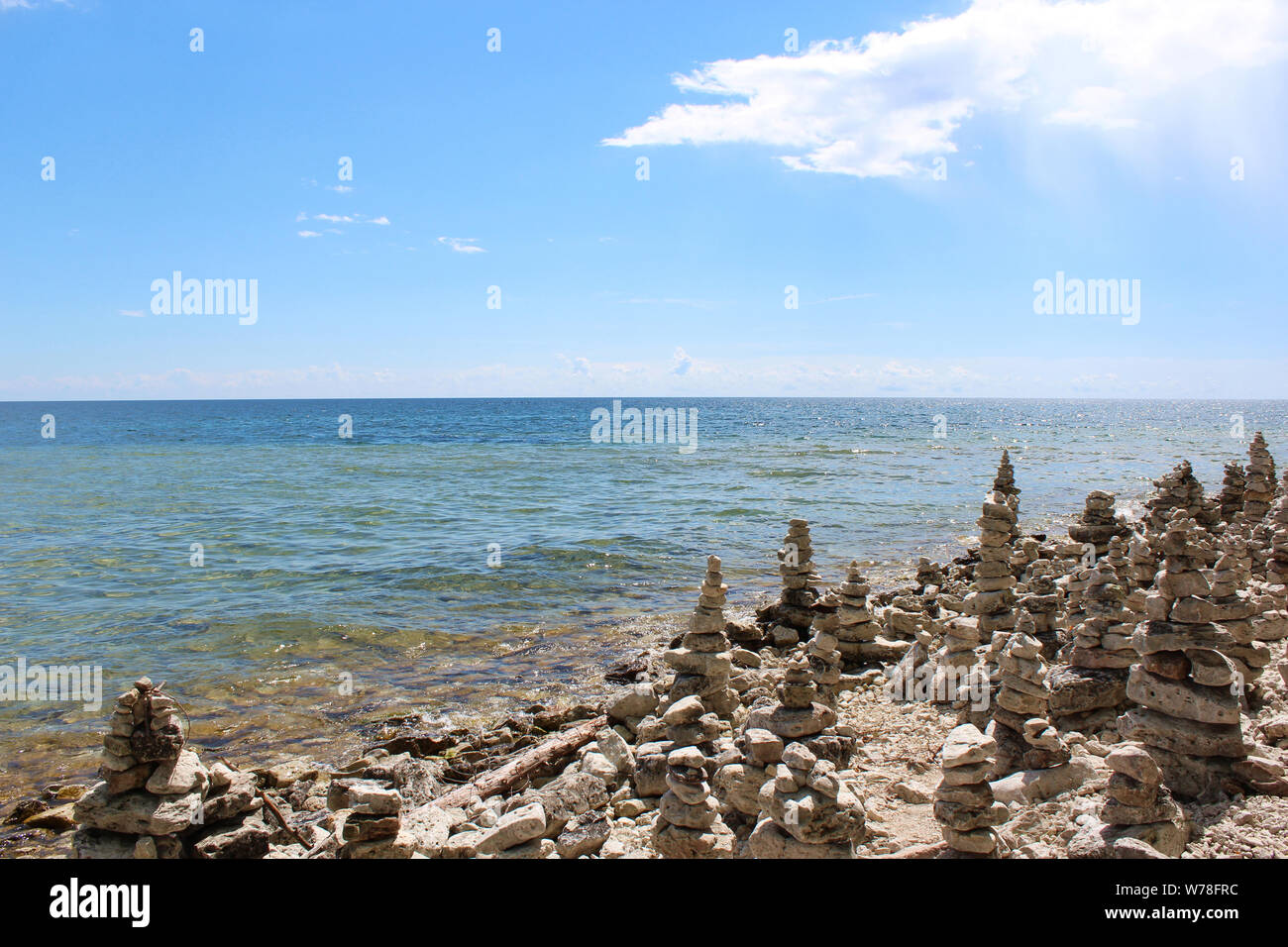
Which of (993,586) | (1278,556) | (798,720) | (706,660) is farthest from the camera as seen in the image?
(1278,556)

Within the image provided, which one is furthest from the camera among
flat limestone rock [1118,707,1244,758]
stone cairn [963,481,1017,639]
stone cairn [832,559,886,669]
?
stone cairn [832,559,886,669]

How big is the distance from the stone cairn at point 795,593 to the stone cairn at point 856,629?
1296 millimetres

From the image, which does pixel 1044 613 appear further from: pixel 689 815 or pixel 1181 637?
pixel 689 815

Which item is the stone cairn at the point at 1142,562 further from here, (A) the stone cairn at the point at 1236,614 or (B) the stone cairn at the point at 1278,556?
(B) the stone cairn at the point at 1278,556

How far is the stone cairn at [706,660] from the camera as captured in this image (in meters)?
8.30

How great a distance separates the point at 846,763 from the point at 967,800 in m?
2.54

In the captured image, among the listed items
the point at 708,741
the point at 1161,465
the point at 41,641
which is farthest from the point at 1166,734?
the point at 1161,465

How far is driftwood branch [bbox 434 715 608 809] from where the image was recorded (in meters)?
7.68

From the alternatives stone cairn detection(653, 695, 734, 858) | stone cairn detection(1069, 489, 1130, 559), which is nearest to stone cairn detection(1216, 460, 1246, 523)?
stone cairn detection(1069, 489, 1130, 559)

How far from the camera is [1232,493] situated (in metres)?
20.6

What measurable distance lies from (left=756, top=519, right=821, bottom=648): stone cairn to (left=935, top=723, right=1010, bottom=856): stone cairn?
27.4ft

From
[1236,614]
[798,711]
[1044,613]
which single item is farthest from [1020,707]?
[1044,613]

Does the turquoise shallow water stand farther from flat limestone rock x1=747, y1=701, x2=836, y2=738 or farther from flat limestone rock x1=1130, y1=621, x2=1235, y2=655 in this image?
flat limestone rock x1=1130, y1=621, x2=1235, y2=655

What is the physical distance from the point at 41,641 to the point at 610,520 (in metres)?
17.8
